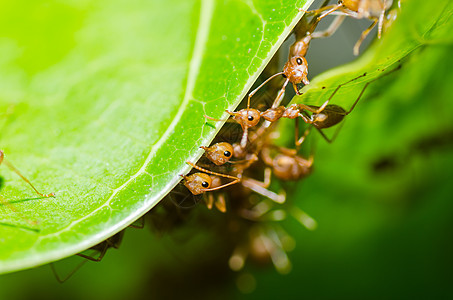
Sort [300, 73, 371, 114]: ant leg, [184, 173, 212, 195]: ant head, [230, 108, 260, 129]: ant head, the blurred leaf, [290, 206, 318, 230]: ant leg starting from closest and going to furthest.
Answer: [300, 73, 371, 114]: ant leg, [230, 108, 260, 129]: ant head, [184, 173, 212, 195]: ant head, the blurred leaf, [290, 206, 318, 230]: ant leg

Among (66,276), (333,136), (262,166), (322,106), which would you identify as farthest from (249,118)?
(66,276)

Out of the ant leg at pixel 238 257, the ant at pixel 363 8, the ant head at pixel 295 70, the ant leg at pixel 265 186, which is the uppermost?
the ant at pixel 363 8

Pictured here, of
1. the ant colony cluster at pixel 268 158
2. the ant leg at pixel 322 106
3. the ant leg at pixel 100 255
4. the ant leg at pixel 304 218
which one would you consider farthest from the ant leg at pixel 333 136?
the ant leg at pixel 100 255

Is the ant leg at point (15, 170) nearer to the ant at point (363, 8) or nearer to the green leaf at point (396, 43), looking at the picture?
the green leaf at point (396, 43)

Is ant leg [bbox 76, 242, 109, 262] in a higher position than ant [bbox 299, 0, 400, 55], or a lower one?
lower

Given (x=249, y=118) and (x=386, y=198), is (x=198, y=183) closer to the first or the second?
(x=249, y=118)

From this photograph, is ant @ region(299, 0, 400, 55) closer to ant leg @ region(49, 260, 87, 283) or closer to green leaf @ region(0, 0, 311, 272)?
green leaf @ region(0, 0, 311, 272)

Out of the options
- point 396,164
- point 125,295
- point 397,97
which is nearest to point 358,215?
point 396,164

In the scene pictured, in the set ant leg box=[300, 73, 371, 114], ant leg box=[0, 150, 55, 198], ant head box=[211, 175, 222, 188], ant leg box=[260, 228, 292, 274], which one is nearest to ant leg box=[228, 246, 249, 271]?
ant leg box=[260, 228, 292, 274]
